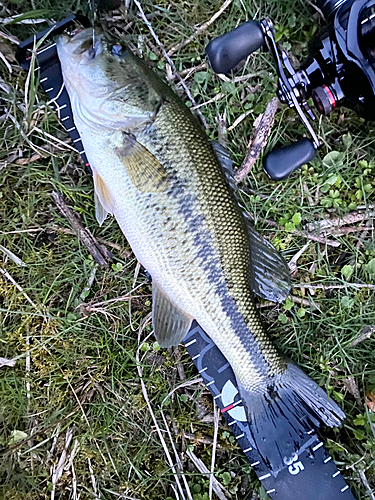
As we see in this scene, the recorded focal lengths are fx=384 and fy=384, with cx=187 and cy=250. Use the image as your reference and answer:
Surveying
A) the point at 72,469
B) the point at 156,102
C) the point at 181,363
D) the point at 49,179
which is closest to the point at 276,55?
the point at 156,102

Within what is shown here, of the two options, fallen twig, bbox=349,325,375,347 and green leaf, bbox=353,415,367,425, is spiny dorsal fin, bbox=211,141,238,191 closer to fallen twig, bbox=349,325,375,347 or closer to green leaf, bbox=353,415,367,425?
fallen twig, bbox=349,325,375,347

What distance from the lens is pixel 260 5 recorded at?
2383 millimetres

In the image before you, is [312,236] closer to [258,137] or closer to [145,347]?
[258,137]

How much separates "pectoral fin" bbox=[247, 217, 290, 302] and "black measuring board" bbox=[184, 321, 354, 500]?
1.51ft

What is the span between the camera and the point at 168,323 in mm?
2107

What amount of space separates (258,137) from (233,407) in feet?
5.33

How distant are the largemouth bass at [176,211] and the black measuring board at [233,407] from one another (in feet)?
0.54

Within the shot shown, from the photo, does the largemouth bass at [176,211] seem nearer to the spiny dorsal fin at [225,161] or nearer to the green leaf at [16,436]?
the spiny dorsal fin at [225,161]

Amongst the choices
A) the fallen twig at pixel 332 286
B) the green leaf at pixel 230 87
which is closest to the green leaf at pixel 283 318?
the fallen twig at pixel 332 286

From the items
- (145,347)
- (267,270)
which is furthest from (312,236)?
(145,347)

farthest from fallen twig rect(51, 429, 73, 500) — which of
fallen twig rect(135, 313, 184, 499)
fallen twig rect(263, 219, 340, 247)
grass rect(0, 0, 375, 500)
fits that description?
fallen twig rect(263, 219, 340, 247)

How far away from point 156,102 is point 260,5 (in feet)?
3.65

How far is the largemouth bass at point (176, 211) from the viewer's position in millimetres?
1863

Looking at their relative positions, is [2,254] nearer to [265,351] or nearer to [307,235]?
[265,351]
